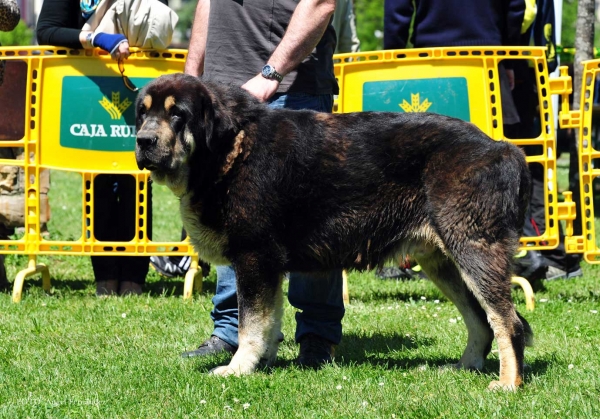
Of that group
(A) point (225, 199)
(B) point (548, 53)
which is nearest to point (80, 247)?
(A) point (225, 199)

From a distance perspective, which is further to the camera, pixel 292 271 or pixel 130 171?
pixel 130 171

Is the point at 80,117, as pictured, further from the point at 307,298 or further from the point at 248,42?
the point at 307,298

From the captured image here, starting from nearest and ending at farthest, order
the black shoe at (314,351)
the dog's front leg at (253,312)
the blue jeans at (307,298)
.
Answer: the dog's front leg at (253,312) < the black shoe at (314,351) < the blue jeans at (307,298)

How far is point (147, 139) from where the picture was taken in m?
4.27

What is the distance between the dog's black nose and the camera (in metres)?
4.27

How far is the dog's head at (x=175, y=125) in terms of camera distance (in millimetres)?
4305

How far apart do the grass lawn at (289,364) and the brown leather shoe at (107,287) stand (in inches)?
6.3

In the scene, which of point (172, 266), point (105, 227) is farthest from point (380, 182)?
point (172, 266)

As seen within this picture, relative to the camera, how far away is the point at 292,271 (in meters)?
4.70

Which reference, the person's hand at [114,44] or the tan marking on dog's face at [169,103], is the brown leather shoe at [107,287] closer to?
the person's hand at [114,44]

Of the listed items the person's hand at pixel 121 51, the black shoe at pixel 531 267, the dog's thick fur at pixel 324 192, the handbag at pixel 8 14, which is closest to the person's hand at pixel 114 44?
the person's hand at pixel 121 51

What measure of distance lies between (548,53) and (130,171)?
4.19m

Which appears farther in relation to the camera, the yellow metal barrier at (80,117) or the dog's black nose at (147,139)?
the yellow metal barrier at (80,117)

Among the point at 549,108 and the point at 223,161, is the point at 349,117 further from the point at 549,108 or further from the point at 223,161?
the point at 549,108
